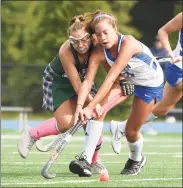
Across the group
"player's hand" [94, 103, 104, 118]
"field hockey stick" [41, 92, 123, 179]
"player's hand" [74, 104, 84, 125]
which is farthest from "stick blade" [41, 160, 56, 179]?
"player's hand" [94, 103, 104, 118]

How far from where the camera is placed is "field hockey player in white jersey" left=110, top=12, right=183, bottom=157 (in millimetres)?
7285

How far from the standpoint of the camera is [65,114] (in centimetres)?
791

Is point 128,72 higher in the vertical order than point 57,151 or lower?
higher

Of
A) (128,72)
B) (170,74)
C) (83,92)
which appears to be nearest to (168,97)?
(170,74)

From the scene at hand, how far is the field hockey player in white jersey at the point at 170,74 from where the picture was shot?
7.29m

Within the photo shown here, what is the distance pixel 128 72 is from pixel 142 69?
0.13 meters

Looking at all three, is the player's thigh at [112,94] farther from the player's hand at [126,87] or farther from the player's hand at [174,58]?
the player's hand at [174,58]

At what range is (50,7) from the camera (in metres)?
22.4

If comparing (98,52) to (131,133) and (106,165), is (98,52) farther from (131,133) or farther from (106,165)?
(106,165)

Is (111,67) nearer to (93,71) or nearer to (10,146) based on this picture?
(93,71)

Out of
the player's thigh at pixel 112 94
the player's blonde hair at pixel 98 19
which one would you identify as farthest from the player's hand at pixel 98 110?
the player's blonde hair at pixel 98 19

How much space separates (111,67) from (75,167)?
2.78ft

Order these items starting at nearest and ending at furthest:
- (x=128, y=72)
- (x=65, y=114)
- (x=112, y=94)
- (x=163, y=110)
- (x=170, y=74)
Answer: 1. (x=128, y=72)
2. (x=112, y=94)
3. (x=65, y=114)
4. (x=170, y=74)
5. (x=163, y=110)

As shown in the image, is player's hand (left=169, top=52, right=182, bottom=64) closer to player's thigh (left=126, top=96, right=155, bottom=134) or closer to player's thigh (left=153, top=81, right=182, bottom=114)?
player's thigh (left=126, top=96, right=155, bottom=134)
